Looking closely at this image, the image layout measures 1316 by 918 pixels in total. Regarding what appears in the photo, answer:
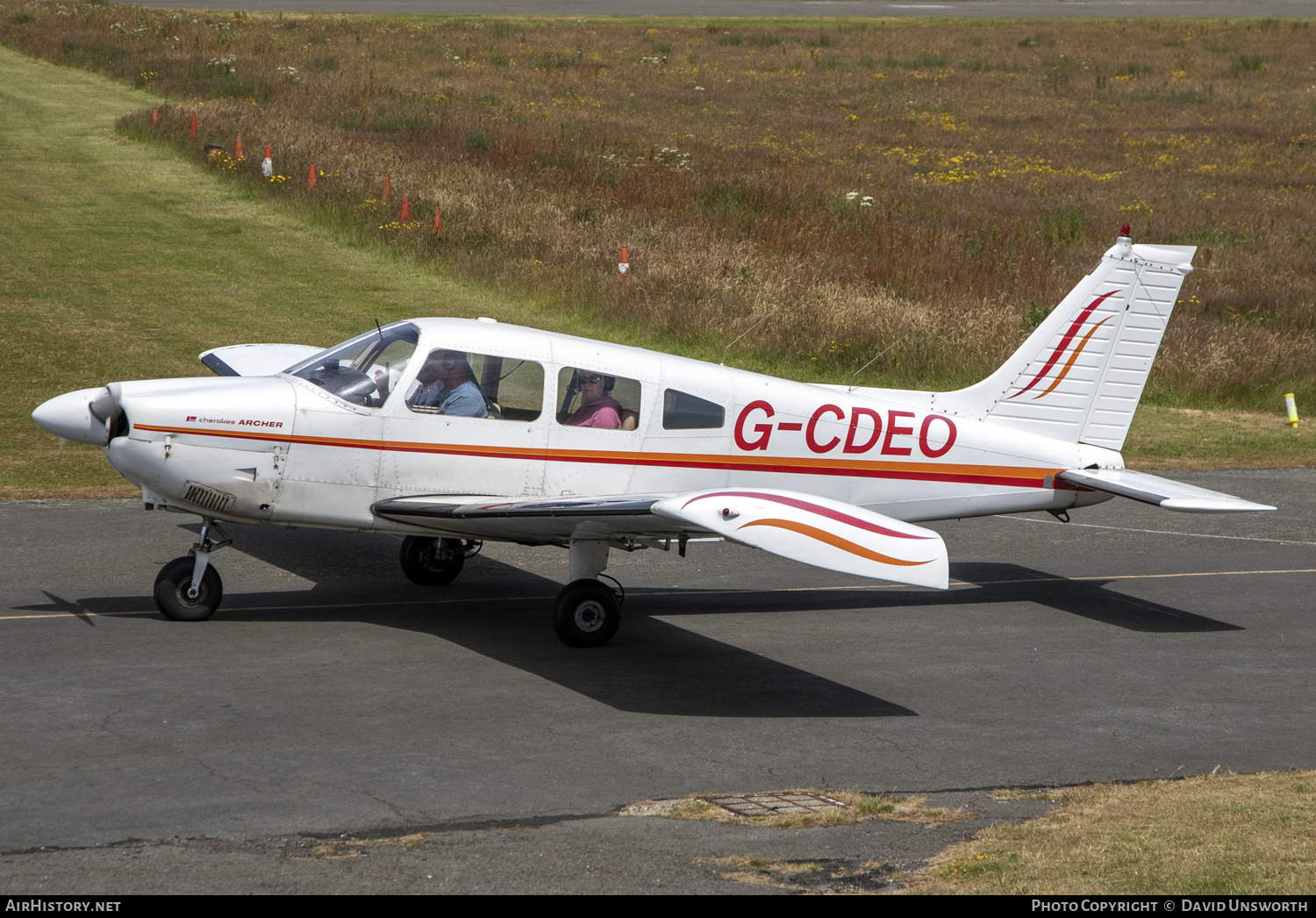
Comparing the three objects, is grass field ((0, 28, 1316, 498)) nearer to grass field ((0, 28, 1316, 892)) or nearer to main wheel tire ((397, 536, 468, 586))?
grass field ((0, 28, 1316, 892))

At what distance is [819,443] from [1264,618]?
173 inches

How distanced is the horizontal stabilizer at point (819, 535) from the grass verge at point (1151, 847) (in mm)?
1629

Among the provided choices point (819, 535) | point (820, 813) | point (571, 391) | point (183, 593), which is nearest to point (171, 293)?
point (183, 593)

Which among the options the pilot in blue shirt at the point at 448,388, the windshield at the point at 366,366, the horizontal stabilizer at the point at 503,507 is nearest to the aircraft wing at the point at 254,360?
the windshield at the point at 366,366

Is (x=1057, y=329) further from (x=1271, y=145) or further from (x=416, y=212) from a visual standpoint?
(x=1271, y=145)

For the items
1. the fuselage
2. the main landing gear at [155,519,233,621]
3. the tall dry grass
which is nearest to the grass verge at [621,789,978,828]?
the fuselage

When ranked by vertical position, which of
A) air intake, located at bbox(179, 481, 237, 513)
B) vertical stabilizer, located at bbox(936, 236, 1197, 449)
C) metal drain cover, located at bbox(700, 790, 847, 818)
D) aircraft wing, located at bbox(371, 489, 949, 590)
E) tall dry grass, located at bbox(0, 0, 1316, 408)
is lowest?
metal drain cover, located at bbox(700, 790, 847, 818)

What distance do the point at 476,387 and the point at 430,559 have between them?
2.11 m

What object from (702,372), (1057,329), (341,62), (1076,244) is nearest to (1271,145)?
(1076,244)

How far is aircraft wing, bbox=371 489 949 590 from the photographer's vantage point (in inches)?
320

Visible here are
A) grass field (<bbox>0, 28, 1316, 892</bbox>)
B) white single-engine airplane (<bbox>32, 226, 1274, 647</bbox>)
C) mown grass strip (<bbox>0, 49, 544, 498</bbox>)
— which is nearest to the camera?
grass field (<bbox>0, 28, 1316, 892</bbox>)

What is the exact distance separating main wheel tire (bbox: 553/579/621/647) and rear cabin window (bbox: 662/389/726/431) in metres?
1.47

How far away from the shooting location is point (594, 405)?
10359mm

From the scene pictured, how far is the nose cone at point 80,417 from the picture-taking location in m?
9.24
